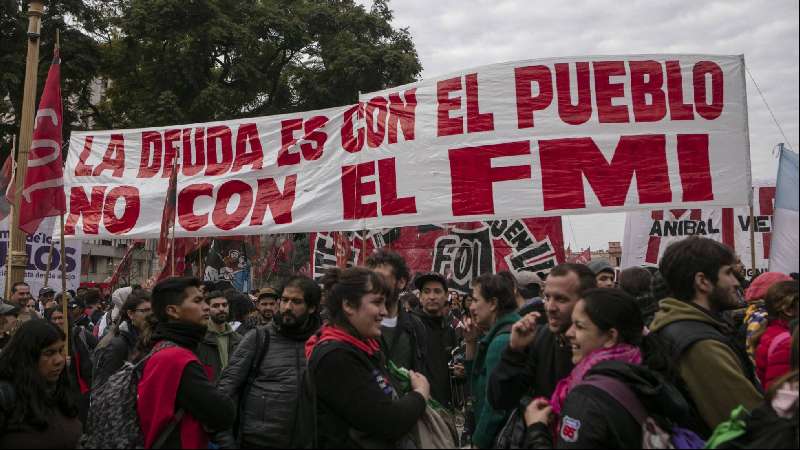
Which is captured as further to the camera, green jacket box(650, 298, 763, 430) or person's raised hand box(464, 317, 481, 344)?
person's raised hand box(464, 317, 481, 344)

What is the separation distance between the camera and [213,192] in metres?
8.38

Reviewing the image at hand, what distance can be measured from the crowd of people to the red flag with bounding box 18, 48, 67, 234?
2373 mm

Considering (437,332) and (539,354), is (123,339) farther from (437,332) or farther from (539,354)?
(539,354)

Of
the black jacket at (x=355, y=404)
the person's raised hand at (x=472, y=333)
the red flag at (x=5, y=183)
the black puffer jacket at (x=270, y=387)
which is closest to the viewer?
the black jacket at (x=355, y=404)

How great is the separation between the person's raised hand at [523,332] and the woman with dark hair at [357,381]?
0.42 meters

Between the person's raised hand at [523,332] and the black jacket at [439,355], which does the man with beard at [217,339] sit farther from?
the person's raised hand at [523,332]

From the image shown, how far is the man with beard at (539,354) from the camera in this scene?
314 centimetres

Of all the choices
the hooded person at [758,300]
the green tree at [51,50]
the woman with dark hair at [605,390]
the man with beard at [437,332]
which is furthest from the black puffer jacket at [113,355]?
the green tree at [51,50]

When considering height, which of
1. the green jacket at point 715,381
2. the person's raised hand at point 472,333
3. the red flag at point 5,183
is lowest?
the person's raised hand at point 472,333

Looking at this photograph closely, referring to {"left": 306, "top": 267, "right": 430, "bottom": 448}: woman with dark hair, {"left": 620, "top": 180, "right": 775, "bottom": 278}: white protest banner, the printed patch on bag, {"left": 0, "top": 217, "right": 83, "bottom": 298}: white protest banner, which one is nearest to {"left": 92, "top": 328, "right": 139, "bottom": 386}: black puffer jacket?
{"left": 306, "top": 267, "right": 430, "bottom": 448}: woman with dark hair

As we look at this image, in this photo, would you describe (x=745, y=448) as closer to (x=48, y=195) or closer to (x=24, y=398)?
(x=24, y=398)

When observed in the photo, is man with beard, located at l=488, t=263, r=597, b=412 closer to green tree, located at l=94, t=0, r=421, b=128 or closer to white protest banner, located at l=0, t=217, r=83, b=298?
white protest banner, located at l=0, t=217, r=83, b=298

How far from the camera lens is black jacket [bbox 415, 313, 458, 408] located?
527 cm

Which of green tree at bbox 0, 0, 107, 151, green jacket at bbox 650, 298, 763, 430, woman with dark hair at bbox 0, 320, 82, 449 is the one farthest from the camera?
green tree at bbox 0, 0, 107, 151
